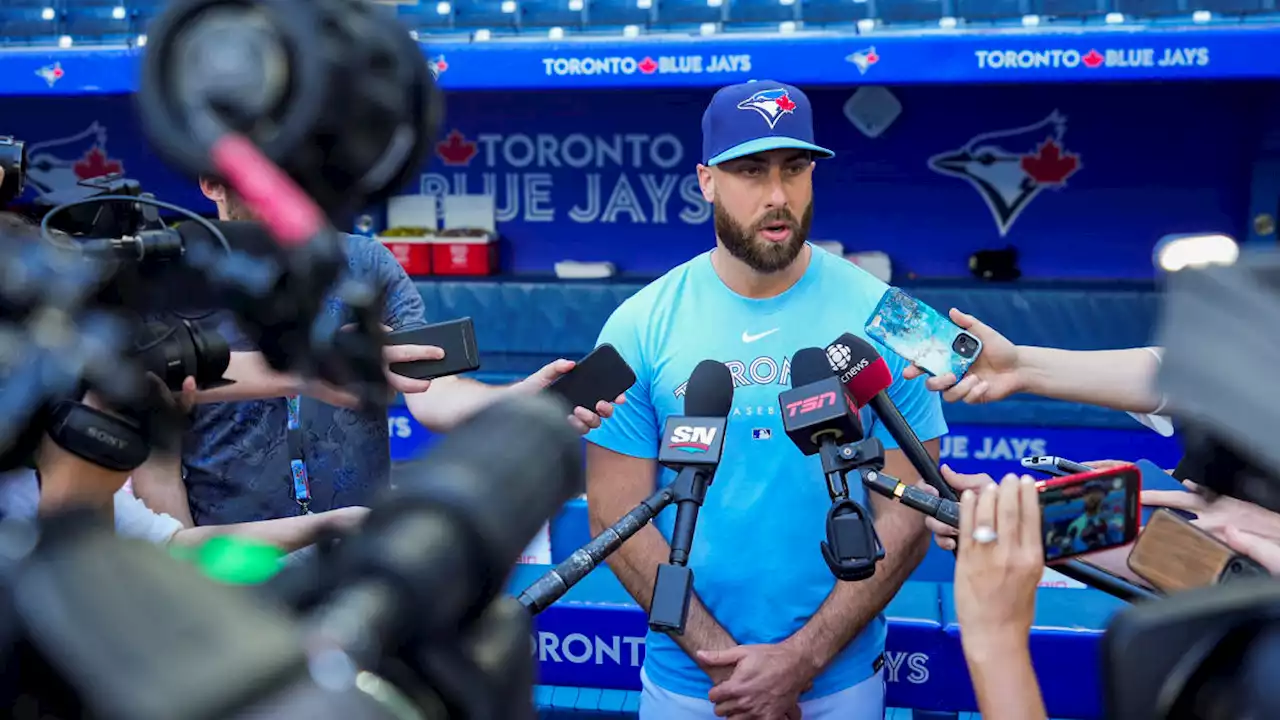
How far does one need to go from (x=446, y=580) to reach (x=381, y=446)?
7.55ft

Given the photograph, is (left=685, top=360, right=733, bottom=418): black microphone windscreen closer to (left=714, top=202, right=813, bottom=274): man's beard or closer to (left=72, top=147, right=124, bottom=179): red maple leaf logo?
(left=714, top=202, right=813, bottom=274): man's beard

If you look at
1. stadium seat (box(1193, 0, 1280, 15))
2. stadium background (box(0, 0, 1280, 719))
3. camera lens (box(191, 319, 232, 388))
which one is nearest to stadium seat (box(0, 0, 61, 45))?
stadium background (box(0, 0, 1280, 719))

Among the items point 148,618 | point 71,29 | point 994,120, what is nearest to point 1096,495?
point 148,618

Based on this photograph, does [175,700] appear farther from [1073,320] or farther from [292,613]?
[1073,320]

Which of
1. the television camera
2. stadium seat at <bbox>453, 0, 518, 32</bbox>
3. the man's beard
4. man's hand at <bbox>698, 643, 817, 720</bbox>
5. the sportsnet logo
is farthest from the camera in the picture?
stadium seat at <bbox>453, 0, 518, 32</bbox>

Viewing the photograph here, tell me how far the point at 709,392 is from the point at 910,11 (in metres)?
5.44

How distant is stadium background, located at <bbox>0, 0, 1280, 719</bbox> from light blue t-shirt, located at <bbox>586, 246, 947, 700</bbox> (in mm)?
3877

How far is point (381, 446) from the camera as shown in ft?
9.80

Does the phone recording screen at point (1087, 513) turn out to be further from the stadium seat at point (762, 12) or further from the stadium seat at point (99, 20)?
the stadium seat at point (99, 20)

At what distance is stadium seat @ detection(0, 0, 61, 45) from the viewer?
7.67 metres

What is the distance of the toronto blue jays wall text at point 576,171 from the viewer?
303 inches

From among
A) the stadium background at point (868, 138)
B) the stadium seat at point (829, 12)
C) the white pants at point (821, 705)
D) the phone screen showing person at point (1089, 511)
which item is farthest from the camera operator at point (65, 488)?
the stadium seat at point (829, 12)

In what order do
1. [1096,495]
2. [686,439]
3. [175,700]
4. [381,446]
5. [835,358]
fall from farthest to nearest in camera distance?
[381,446], [835,358], [686,439], [1096,495], [175,700]

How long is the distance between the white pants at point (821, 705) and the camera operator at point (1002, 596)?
0.98 meters
